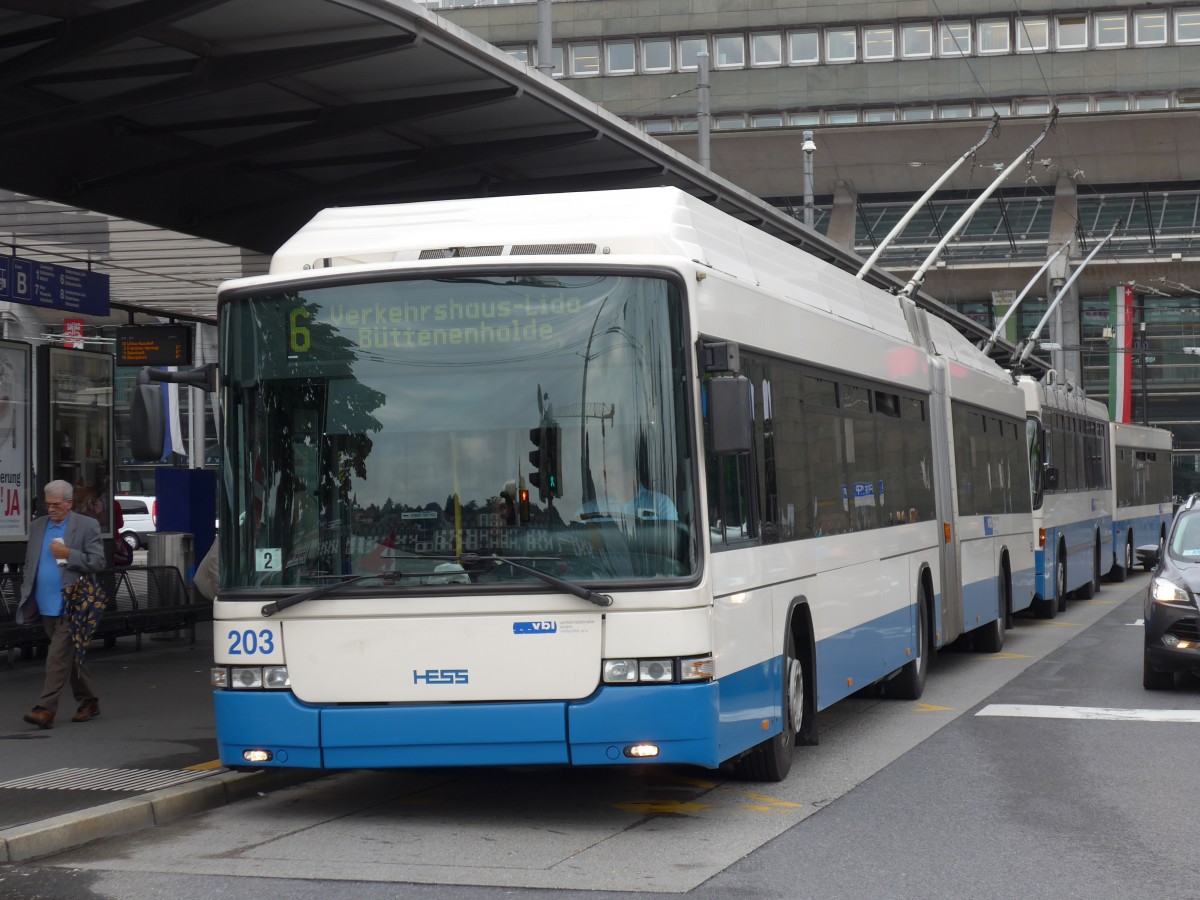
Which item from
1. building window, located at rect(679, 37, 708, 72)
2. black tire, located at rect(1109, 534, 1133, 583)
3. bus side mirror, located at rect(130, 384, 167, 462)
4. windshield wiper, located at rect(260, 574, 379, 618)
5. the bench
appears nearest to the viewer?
windshield wiper, located at rect(260, 574, 379, 618)

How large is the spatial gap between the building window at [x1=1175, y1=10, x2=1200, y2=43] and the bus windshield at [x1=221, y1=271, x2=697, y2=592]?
158 feet

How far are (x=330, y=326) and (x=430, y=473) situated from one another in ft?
2.88

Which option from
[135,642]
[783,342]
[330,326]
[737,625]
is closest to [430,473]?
[330,326]

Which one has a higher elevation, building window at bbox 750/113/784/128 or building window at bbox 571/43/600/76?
building window at bbox 571/43/600/76

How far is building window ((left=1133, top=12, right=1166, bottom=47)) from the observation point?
170 feet

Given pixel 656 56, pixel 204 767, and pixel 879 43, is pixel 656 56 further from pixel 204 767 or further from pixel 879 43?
pixel 204 767

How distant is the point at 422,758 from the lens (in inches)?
305

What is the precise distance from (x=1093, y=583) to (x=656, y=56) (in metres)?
32.3

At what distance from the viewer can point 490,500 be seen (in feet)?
25.5

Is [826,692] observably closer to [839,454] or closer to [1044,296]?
[839,454]

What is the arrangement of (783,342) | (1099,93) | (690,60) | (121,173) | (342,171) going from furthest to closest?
(690,60), (1099,93), (342,171), (121,173), (783,342)

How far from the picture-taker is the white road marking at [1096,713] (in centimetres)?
1222

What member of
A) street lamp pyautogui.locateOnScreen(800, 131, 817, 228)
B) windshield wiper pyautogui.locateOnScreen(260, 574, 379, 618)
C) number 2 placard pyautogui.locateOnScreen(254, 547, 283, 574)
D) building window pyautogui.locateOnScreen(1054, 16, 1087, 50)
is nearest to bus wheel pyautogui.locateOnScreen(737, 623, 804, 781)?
windshield wiper pyautogui.locateOnScreen(260, 574, 379, 618)

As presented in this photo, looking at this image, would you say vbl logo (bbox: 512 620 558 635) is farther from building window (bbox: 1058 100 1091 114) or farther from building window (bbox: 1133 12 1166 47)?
building window (bbox: 1133 12 1166 47)
